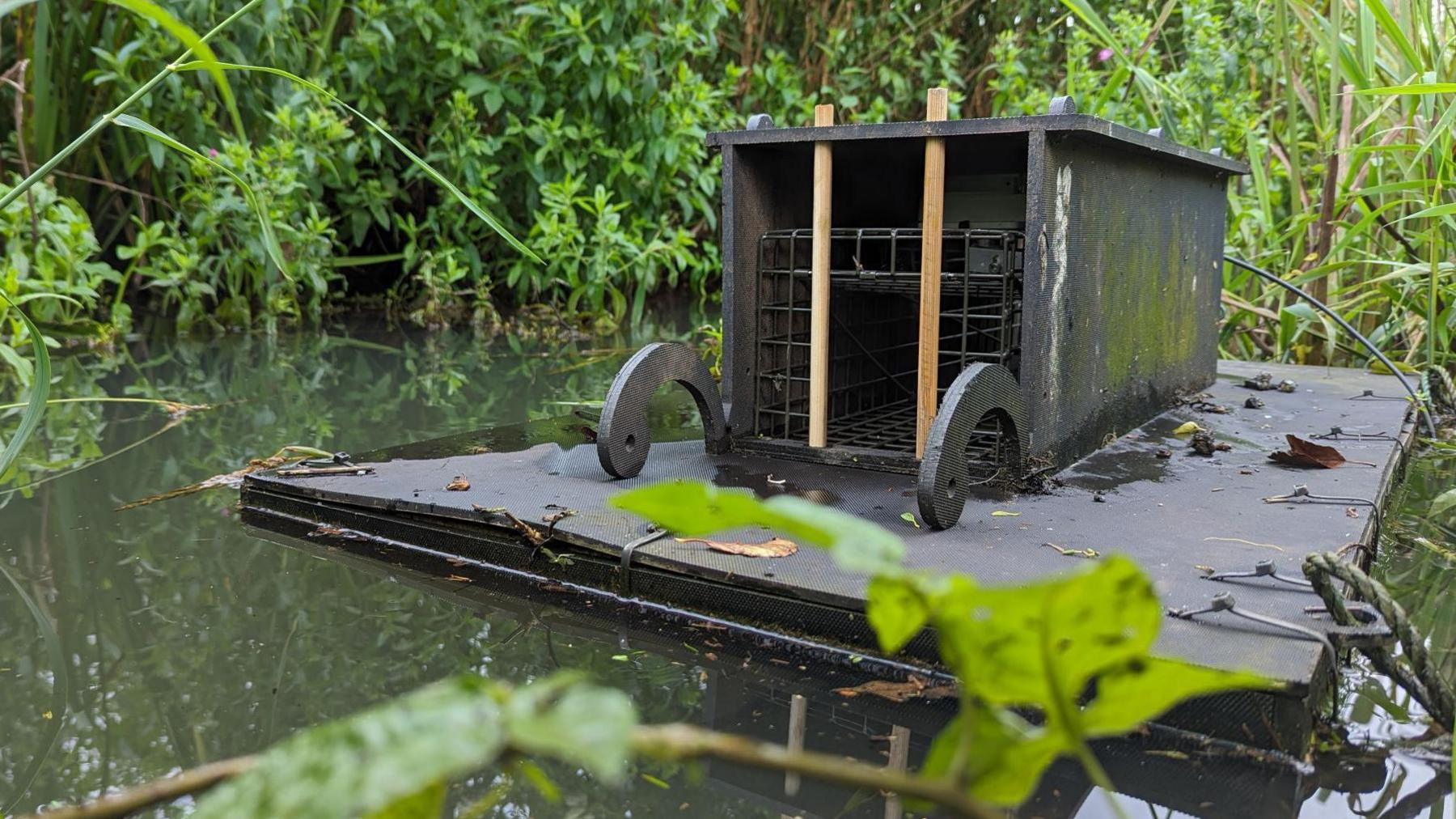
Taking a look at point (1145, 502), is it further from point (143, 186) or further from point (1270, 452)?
point (143, 186)

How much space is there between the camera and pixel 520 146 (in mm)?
5551

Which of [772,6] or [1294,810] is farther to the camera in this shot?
[772,6]

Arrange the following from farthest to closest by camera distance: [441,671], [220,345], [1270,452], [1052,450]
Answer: [220,345]
[1270,452]
[1052,450]
[441,671]

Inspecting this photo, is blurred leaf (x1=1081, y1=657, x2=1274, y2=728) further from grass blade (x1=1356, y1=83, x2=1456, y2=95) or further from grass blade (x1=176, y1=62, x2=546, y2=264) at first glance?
grass blade (x1=1356, y1=83, x2=1456, y2=95)

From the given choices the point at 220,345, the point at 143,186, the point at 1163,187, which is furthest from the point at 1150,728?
the point at 143,186

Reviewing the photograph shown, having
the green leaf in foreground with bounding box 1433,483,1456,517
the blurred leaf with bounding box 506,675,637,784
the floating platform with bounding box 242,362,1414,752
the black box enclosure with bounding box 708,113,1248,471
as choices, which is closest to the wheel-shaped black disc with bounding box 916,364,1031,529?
the floating platform with bounding box 242,362,1414,752

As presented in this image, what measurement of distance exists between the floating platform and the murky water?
64 millimetres

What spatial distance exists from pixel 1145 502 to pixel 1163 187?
3.35ft

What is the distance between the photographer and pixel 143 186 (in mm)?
5188

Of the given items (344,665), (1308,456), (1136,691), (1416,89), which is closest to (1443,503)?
(1308,456)

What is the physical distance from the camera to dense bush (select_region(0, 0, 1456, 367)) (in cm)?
394

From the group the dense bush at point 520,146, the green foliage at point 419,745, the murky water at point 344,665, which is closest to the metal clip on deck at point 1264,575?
the murky water at point 344,665

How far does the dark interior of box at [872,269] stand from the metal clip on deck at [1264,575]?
2.12ft

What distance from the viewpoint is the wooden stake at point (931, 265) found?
211 cm
